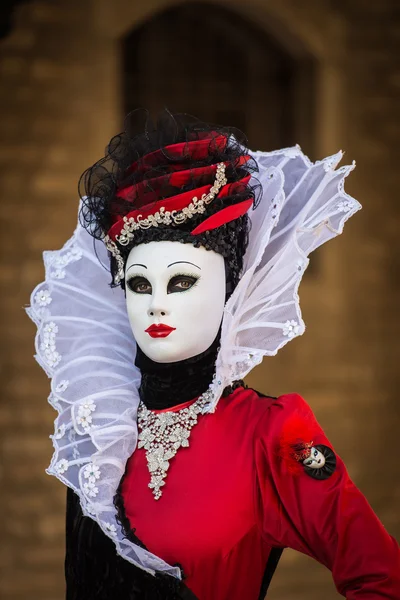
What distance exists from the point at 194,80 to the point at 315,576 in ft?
7.07

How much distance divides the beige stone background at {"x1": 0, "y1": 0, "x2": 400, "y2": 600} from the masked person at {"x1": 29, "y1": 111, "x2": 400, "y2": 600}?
5.87 feet

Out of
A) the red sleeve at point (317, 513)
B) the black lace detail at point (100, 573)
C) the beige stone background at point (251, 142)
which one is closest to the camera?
the red sleeve at point (317, 513)

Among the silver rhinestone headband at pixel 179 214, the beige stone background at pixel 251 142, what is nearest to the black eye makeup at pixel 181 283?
the silver rhinestone headband at pixel 179 214

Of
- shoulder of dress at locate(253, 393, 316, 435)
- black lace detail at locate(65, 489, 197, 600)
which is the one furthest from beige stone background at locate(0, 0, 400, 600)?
shoulder of dress at locate(253, 393, 316, 435)

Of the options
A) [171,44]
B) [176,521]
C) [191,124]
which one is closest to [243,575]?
[176,521]

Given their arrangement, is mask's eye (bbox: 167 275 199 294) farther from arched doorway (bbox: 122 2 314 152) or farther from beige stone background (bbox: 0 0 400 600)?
arched doorway (bbox: 122 2 314 152)

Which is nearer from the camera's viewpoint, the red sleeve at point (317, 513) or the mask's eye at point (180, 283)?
the red sleeve at point (317, 513)

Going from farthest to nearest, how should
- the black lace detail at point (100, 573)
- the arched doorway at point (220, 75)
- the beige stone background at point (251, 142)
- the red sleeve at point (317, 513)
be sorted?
the arched doorway at point (220, 75) → the beige stone background at point (251, 142) → the black lace detail at point (100, 573) → the red sleeve at point (317, 513)

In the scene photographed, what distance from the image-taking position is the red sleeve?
150 centimetres

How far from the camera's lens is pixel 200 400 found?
5.64ft

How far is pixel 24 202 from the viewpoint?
358cm

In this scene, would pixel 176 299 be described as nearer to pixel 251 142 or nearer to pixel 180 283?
pixel 180 283

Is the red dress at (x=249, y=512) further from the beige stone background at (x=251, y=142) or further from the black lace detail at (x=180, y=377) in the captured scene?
the beige stone background at (x=251, y=142)

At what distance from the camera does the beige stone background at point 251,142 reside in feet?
11.6
